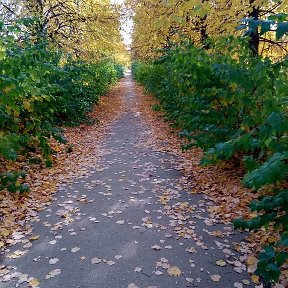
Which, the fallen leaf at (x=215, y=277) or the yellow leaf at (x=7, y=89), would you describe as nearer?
the fallen leaf at (x=215, y=277)

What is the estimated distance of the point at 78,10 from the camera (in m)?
14.8

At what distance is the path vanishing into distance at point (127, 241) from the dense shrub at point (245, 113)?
0.82 metres

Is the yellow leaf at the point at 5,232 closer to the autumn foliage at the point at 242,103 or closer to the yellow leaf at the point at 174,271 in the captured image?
the yellow leaf at the point at 174,271

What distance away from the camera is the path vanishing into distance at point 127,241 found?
12.1 ft

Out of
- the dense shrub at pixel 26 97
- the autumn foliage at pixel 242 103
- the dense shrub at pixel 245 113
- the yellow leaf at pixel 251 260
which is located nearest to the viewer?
the dense shrub at pixel 245 113

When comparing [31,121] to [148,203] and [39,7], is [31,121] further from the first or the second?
[39,7]

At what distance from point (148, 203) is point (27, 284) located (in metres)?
2.53

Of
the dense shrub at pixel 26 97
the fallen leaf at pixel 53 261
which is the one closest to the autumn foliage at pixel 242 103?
the fallen leaf at pixel 53 261

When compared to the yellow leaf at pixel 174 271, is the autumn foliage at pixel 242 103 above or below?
above

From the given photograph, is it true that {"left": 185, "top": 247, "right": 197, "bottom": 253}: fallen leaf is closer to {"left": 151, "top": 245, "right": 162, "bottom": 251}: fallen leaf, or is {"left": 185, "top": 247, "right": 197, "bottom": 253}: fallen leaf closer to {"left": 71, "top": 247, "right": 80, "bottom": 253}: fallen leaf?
{"left": 151, "top": 245, "right": 162, "bottom": 251}: fallen leaf

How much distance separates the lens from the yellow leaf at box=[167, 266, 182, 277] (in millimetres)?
3744

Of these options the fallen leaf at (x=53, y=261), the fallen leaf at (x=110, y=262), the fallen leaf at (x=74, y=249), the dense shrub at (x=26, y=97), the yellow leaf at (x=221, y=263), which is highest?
the dense shrub at (x=26, y=97)

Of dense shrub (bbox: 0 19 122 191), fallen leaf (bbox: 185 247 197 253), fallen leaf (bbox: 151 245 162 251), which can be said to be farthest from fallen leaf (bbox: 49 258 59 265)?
dense shrub (bbox: 0 19 122 191)

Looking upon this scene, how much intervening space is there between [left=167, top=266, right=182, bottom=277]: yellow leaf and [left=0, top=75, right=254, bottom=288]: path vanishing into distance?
0.5 inches
